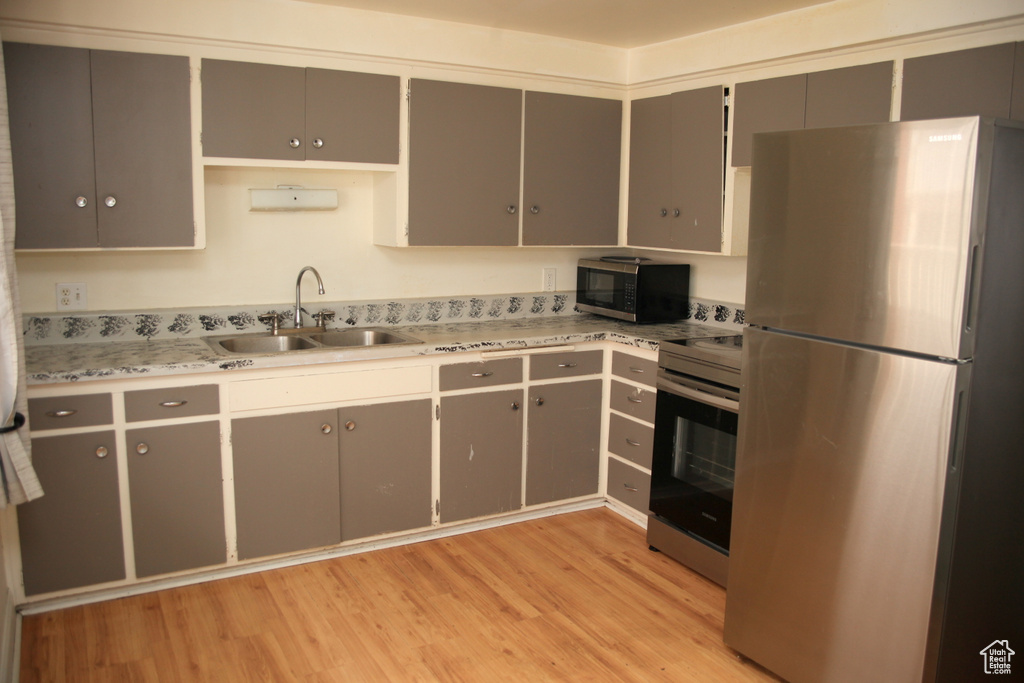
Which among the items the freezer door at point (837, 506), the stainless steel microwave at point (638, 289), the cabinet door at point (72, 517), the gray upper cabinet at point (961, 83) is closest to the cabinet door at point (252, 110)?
the cabinet door at point (72, 517)

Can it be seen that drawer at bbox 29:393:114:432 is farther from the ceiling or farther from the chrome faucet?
the ceiling

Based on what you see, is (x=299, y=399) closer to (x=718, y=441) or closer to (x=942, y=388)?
(x=718, y=441)

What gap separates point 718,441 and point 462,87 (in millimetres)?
1910

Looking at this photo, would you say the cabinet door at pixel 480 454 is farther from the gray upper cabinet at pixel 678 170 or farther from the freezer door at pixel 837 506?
the freezer door at pixel 837 506

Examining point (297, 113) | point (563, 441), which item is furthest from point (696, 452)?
point (297, 113)

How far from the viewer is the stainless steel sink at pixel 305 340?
11.5 ft

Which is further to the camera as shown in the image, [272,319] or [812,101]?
[272,319]

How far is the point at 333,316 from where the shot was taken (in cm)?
376

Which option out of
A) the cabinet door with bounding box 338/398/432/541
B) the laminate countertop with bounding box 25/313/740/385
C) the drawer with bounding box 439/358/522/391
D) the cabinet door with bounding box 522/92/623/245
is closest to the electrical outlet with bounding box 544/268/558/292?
the laminate countertop with bounding box 25/313/740/385

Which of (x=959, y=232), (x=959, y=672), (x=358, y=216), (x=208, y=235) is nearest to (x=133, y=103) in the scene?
(x=208, y=235)

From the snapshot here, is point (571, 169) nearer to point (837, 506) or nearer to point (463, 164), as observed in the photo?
point (463, 164)

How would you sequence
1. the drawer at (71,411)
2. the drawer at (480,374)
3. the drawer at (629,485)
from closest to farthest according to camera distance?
1. the drawer at (71,411)
2. the drawer at (480,374)
3. the drawer at (629,485)

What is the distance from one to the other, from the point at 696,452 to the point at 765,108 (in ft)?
4.76

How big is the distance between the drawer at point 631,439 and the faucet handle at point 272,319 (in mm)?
1614
